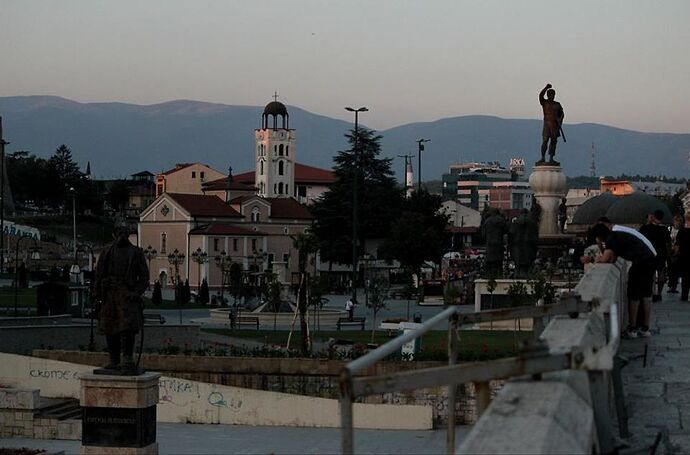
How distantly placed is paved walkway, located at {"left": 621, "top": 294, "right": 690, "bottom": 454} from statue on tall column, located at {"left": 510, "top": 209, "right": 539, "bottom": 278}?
24807 mm

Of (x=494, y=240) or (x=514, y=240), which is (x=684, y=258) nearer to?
(x=514, y=240)

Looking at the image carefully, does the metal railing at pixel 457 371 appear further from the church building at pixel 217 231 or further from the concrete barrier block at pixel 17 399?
the church building at pixel 217 231

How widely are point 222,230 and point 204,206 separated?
15.8 feet

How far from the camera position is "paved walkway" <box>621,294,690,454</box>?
7301 mm

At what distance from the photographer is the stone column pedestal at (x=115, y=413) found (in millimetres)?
20391

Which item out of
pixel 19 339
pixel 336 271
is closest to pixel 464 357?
pixel 19 339

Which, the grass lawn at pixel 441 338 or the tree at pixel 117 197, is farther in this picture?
the tree at pixel 117 197

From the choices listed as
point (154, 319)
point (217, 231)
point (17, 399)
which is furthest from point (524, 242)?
point (217, 231)

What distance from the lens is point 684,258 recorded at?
20562 millimetres

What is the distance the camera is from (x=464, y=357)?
29141 mm

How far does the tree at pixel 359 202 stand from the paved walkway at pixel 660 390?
83241 millimetres

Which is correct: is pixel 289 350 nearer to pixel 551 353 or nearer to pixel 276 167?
pixel 551 353

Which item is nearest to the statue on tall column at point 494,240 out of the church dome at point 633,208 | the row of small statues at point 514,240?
the row of small statues at point 514,240

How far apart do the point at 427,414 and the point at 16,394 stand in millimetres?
9620
